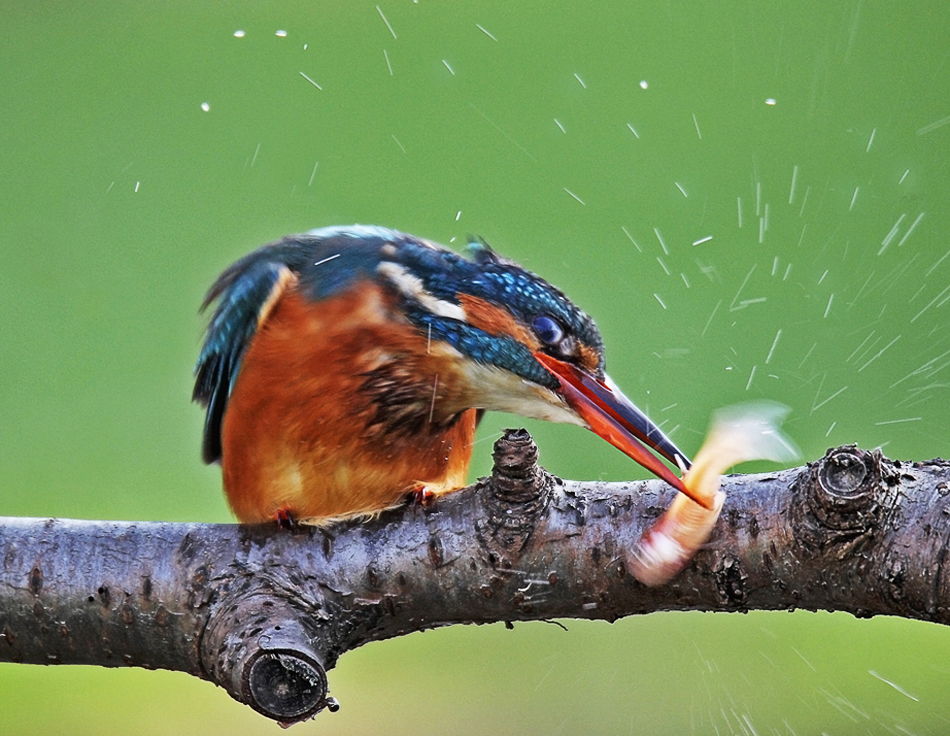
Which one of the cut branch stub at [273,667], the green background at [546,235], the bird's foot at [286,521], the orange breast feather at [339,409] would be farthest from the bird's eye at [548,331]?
the green background at [546,235]

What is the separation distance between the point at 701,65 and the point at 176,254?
235cm

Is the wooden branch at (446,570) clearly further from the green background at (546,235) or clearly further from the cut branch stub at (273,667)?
the green background at (546,235)

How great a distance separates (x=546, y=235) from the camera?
14.3ft

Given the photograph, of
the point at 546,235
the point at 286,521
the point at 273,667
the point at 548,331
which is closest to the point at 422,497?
the point at 286,521

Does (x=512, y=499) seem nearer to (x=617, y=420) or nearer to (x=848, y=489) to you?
(x=617, y=420)

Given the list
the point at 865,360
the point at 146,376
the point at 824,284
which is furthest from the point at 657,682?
the point at 146,376

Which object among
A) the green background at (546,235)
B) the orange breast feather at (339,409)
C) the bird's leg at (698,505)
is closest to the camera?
the bird's leg at (698,505)

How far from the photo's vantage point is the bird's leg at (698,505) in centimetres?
154

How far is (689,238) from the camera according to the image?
474 centimetres

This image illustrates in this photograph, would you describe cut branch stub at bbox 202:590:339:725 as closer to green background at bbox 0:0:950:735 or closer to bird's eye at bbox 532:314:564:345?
bird's eye at bbox 532:314:564:345

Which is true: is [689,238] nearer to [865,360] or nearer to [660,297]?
[660,297]

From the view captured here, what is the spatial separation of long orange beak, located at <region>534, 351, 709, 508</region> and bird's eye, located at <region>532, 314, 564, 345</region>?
23mm

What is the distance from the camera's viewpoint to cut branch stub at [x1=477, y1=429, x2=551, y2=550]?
1555 millimetres

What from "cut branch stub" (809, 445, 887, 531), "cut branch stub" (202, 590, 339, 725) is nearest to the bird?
"cut branch stub" (202, 590, 339, 725)
